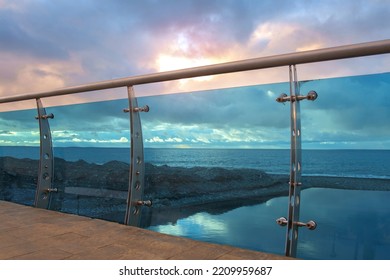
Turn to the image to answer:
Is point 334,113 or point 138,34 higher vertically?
point 138,34

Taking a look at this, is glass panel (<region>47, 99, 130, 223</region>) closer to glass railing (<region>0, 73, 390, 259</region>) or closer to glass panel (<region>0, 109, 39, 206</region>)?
glass railing (<region>0, 73, 390, 259</region>)

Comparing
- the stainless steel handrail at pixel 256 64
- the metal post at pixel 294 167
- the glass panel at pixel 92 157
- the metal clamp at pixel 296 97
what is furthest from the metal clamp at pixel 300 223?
the glass panel at pixel 92 157

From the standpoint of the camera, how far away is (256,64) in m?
2.02

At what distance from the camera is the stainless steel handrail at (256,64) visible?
1.71m

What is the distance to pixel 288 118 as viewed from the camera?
2.03m

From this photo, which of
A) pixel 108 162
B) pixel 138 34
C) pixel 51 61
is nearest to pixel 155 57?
pixel 138 34

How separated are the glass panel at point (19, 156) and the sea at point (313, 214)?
1.93m

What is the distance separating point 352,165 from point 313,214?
47 centimetres

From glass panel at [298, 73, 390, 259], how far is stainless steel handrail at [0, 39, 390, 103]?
0.56ft

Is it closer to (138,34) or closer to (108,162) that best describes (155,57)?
(138,34)

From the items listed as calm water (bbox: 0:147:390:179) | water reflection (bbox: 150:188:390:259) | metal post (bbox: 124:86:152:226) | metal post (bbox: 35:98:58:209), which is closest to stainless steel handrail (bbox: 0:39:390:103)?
metal post (bbox: 124:86:152:226)

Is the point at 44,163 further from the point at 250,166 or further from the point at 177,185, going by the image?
the point at 250,166
